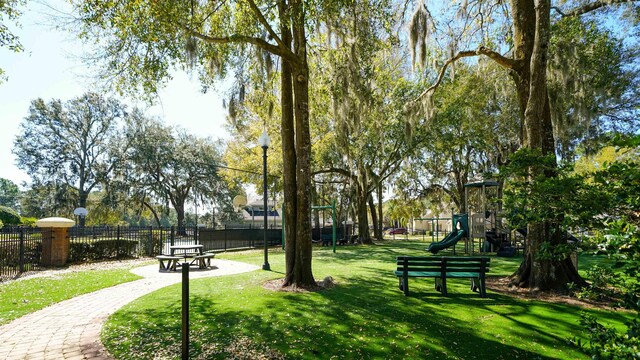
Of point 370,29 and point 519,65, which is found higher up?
point 370,29

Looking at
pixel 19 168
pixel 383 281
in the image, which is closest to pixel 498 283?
pixel 383 281

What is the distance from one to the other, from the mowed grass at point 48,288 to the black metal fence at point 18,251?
5.33 feet

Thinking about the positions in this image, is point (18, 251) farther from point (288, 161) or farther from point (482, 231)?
point (482, 231)

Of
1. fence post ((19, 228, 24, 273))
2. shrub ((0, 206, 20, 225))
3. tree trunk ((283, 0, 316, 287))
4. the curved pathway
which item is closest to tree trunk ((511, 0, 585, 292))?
tree trunk ((283, 0, 316, 287))

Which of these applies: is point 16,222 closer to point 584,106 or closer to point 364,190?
point 364,190

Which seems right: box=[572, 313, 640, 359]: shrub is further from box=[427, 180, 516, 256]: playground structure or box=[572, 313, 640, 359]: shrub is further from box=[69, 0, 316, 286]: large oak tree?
box=[427, 180, 516, 256]: playground structure

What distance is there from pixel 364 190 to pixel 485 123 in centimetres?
809

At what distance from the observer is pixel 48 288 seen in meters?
8.83

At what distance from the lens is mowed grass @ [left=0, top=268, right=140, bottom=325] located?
6.96 metres

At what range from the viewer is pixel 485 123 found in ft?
70.7

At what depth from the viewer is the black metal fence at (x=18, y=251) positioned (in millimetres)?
11234

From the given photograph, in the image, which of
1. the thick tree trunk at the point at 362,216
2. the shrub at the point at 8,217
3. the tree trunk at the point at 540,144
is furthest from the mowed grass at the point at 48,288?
the thick tree trunk at the point at 362,216

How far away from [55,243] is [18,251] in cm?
110

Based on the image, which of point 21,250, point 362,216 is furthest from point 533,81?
point 362,216
